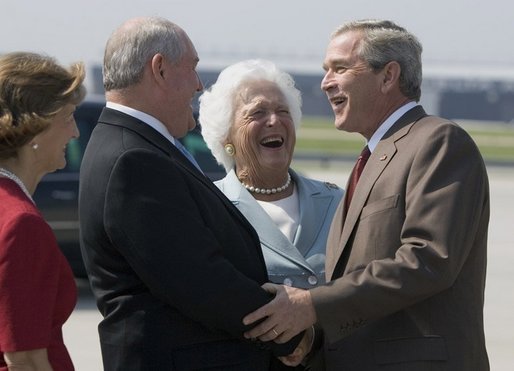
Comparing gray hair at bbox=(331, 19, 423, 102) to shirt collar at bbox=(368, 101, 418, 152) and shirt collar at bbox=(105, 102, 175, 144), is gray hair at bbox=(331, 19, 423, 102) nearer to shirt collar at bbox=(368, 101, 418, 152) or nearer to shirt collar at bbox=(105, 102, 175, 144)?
shirt collar at bbox=(368, 101, 418, 152)

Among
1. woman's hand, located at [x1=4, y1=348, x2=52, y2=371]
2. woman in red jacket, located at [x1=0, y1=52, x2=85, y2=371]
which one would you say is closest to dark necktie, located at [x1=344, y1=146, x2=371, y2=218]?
woman in red jacket, located at [x1=0, y1=52, x2=85, y2=371]

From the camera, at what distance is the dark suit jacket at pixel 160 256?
125 inches

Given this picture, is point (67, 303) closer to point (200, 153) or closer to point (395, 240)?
point (395, 240)

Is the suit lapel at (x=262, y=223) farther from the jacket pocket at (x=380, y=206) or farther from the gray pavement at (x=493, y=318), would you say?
the gray pavement at (x=493, y=318)

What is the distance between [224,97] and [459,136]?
125 centimetres

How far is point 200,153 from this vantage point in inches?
396

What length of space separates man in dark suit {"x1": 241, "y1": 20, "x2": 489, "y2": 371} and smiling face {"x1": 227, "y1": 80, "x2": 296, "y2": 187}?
74 centimetres

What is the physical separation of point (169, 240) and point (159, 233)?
1.3 inches

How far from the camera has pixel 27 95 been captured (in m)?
3.03

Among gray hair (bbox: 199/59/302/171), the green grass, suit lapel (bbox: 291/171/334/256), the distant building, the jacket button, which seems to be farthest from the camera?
the distant building

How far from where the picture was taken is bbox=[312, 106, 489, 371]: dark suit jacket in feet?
10.9

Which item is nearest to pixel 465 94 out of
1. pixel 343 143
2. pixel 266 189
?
pixel 343 143

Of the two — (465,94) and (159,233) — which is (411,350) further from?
(465,94)

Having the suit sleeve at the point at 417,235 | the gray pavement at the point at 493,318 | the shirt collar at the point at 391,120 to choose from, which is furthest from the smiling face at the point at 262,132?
the gray pavement at the point at 493,318
